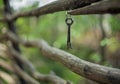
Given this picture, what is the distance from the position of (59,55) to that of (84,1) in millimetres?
589

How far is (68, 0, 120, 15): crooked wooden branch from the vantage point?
45.3 inches

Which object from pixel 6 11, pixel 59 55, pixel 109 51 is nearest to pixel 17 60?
pixel 6 11

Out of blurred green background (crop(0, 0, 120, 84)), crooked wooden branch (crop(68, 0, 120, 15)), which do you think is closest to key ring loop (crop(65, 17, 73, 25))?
crooked wooden branch (crop(68, 0, 120, 15))

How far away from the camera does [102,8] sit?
4.05ft

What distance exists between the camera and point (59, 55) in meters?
1.93

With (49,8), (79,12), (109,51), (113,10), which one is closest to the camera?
(113,10)

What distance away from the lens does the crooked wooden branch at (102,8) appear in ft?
3.77

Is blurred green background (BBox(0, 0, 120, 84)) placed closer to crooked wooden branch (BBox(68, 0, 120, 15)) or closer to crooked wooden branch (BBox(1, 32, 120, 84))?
crooked wooden branch (BBox(1, 32, 120, 84))

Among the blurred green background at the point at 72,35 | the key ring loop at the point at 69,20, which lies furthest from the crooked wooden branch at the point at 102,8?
the blurred green background at the point at 72,35

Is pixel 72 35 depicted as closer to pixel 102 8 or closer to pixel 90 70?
pixel 90 70

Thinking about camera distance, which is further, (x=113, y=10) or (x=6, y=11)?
(x=6, y=11)

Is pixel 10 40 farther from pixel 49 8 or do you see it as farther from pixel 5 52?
pixel 49 8

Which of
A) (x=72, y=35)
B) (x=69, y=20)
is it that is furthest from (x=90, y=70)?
(x=72, y=35)

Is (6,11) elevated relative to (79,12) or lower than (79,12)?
elevated
